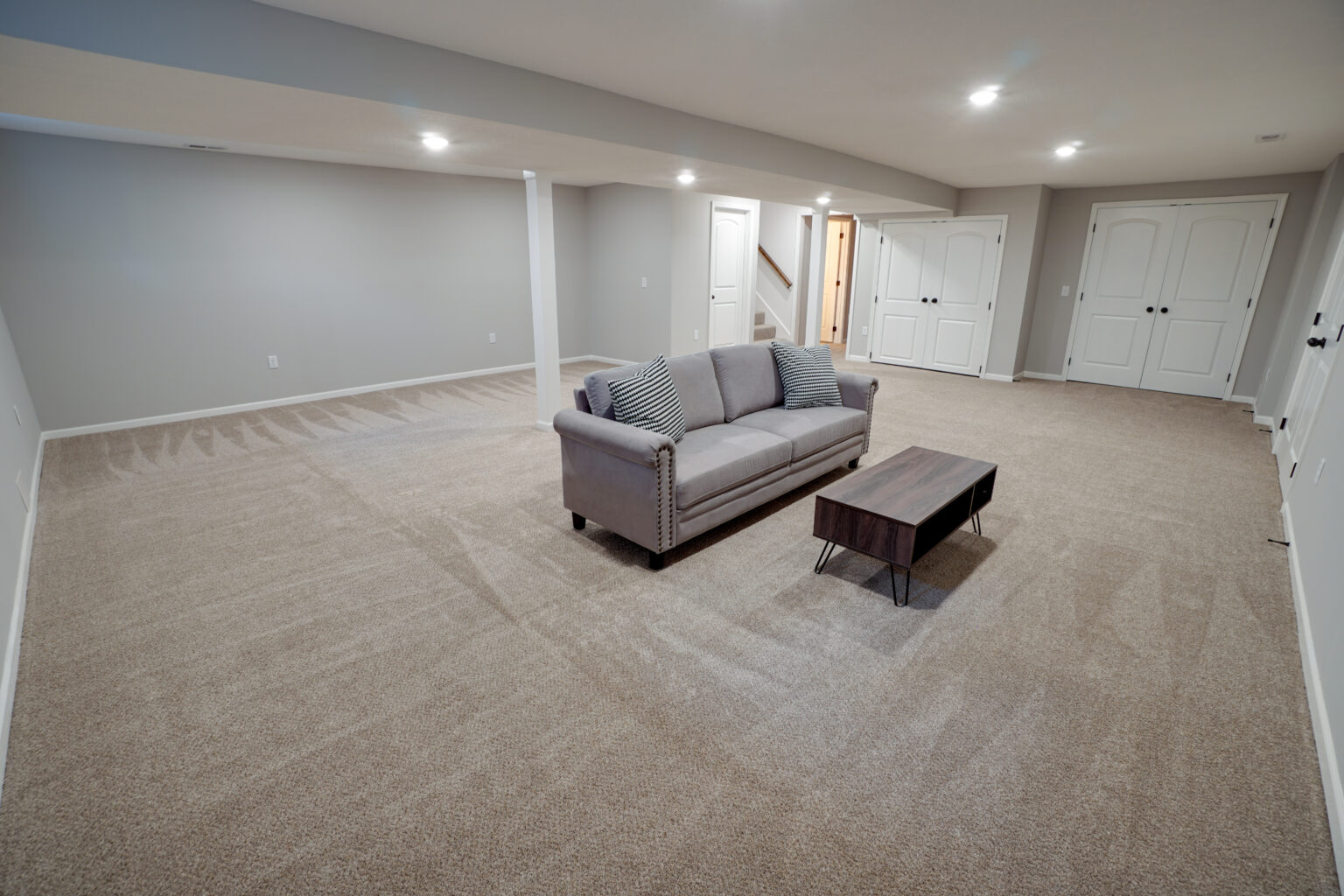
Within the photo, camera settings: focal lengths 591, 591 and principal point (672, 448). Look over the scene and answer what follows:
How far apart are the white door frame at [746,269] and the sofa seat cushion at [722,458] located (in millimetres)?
4426

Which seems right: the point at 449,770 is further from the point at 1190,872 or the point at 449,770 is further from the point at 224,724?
the point at 1190,872

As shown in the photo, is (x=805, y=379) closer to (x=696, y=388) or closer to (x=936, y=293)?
(x=696, y=388)

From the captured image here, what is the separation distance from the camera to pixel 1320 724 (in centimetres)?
184

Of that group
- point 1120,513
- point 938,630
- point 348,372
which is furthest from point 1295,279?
point 348,372

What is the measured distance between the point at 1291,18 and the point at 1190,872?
2807mm

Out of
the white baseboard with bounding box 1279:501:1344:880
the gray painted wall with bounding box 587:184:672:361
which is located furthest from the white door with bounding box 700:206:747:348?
the white baseboard with bounding box 1279:501:1344:880

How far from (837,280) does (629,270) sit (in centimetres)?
428

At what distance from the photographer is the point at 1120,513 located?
3467mm

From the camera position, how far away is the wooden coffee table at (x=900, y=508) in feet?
8.18

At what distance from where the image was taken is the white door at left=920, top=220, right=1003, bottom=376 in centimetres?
713

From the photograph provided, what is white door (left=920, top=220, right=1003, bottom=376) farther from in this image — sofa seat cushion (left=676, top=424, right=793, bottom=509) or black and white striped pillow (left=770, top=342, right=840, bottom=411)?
sofa seat cushion (left=676, top=424, right=793, bottom=509)

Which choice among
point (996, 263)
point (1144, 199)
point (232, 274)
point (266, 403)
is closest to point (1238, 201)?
point (1144, 199)

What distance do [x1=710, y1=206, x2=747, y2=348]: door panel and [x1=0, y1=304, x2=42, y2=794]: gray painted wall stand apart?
6.28 m

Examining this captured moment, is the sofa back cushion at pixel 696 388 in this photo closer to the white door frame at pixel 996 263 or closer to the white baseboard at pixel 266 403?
the white baseboard at pixel 266 403
